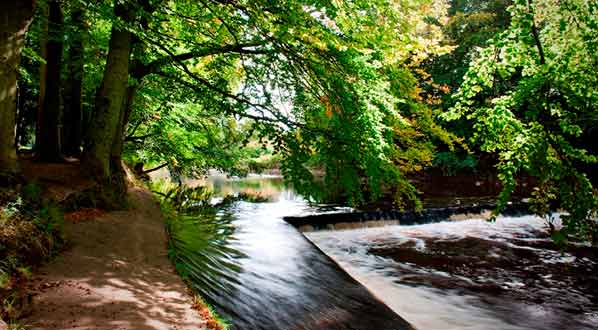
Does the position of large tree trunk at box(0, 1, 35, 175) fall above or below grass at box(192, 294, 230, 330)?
above

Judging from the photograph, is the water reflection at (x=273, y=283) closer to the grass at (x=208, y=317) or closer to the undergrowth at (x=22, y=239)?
the grass at (x=208, y=317)

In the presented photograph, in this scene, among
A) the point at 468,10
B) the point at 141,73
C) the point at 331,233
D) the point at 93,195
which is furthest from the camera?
the point at 468,10

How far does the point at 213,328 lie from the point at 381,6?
5066 mm

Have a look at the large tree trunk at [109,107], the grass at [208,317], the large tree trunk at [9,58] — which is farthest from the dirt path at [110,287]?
the large tree trunk at [109,107]

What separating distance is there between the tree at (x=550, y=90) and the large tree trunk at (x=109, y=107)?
265 inches

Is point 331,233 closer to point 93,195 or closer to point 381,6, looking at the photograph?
point 93,195

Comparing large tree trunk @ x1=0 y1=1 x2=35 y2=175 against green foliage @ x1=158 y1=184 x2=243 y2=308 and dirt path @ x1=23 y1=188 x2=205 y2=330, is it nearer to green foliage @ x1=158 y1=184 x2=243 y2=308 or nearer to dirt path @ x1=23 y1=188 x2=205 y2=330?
dirt path @ x1=23 y1=188 x2=205 y2=330

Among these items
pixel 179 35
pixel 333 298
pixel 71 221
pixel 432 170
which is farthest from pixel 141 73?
pixel 432 170

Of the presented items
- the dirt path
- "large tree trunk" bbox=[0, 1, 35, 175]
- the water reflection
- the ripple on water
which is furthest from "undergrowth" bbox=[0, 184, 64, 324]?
the ripple on water

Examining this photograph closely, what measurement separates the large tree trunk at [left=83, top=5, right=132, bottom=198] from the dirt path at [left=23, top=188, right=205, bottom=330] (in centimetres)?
188

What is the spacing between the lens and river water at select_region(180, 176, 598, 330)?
5.43 meters

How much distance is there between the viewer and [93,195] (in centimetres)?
761

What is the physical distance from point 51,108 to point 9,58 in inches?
Answer: 153

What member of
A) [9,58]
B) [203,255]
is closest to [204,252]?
[203,255]
